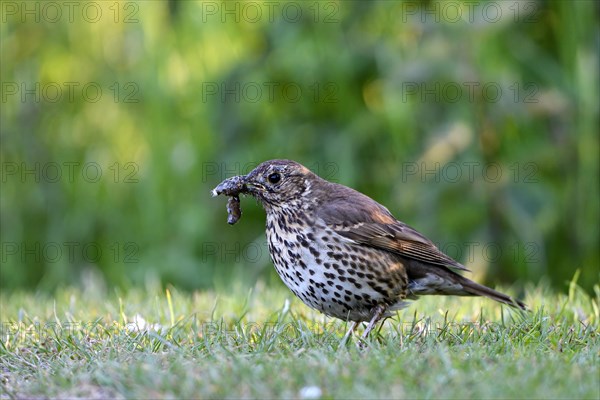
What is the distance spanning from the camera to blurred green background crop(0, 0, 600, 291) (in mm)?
6602

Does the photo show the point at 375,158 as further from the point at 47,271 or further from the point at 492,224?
the point at 47,271

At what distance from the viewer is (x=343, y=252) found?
15.0 ft

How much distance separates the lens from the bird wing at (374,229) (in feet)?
15.5

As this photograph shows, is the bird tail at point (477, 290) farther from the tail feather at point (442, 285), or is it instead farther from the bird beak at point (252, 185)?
the bird beak at point (252, 185)


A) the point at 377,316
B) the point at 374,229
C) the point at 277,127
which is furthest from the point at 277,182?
the point at 277,127

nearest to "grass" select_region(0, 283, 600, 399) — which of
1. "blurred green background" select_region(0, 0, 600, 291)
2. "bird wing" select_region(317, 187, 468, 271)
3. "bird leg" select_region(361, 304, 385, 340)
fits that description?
"bird leg" select_region(361, 304, 385, 340)

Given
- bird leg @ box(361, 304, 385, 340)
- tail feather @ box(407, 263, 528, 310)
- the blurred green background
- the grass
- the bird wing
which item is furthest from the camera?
the blurred green background

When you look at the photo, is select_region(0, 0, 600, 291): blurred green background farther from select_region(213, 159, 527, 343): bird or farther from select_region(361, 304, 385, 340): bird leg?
select_region(361, 304, 385, 340): bird leg

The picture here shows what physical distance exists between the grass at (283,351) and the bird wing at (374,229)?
300 mm

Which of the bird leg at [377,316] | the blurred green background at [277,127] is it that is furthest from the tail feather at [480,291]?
the blurred green background at [277,127]

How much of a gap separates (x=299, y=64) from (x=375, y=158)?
847 mm

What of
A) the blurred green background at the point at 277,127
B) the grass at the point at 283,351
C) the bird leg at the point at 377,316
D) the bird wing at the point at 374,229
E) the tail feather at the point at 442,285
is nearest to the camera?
the grass at the point at 283,351

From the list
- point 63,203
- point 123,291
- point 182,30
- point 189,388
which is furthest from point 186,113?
point 189,388

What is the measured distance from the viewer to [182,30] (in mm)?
7965
